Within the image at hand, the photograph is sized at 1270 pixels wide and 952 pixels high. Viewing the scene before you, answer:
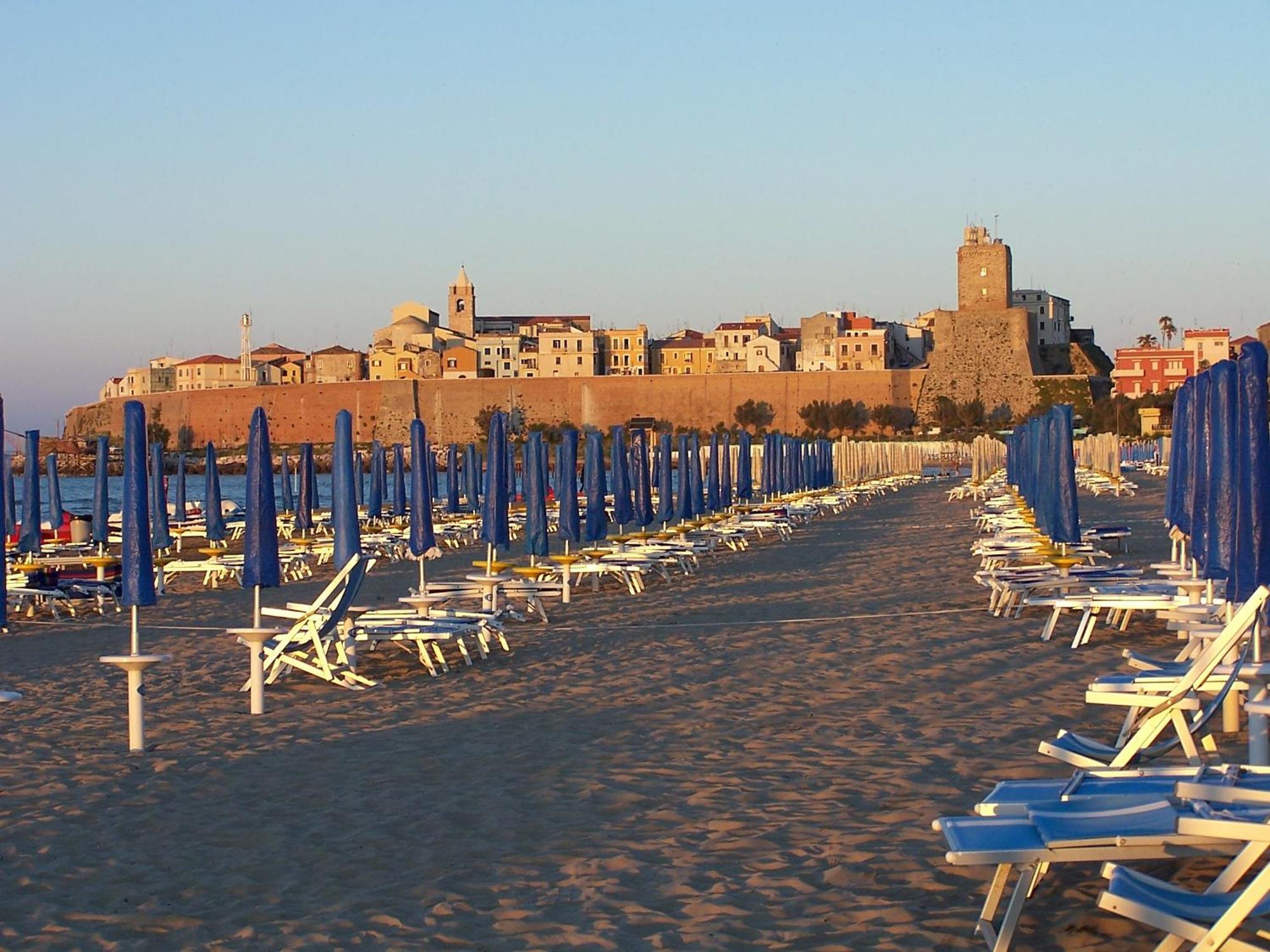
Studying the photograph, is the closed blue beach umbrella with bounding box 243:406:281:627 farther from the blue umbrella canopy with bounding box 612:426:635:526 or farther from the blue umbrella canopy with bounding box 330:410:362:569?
the blue umbrella canopy with bounding box 612:426:635:526

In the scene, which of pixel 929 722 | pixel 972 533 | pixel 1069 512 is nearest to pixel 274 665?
pixel 929 722

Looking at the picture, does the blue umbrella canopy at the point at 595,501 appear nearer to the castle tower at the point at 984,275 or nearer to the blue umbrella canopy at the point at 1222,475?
the blue umbrella canopy at the point at 1222,475

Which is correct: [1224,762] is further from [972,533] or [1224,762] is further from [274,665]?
[972,533]

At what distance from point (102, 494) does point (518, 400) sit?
6092 centimetres

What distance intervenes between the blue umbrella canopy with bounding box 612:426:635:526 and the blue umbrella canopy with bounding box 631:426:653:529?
5.78 feet

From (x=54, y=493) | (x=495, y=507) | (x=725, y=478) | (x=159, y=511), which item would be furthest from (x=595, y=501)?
(x=54, y=493)

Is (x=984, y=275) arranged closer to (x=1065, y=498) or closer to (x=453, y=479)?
(x=453, y=479)

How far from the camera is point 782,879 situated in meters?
4.27

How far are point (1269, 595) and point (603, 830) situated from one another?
219cm

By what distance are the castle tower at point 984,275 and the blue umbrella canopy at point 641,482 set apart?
54677 mm

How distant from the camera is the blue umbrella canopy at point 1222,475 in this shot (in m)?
6.06

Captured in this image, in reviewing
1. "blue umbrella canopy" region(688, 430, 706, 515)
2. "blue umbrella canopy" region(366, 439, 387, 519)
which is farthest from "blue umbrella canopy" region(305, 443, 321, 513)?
"blue umbrella canopy" region(688, 430, 706, 515)

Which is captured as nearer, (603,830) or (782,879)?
(782,879)

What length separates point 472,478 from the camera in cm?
2600
